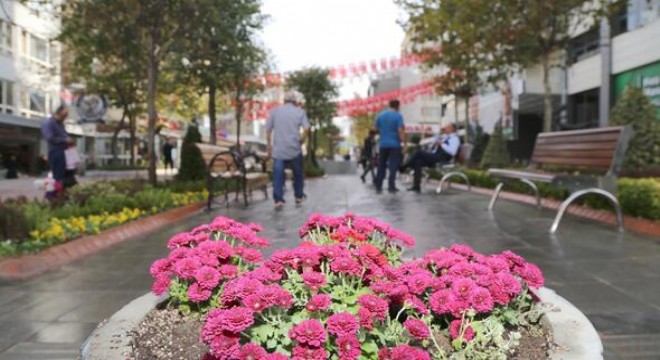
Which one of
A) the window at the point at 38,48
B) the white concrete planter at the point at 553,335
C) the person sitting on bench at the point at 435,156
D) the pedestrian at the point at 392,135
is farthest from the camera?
the window at the point at 38,48

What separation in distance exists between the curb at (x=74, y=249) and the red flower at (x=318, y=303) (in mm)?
3536

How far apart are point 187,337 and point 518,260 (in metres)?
1.39

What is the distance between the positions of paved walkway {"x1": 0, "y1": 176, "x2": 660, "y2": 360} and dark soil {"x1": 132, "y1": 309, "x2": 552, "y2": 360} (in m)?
0.62

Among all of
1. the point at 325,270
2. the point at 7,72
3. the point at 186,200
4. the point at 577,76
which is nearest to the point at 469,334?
the point at 325,270

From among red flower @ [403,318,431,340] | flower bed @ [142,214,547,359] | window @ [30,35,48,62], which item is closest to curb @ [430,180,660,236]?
flower bed @ [142,214,547,359]

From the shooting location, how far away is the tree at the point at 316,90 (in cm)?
3105

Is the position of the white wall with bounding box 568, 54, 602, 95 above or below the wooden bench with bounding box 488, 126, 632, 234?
above

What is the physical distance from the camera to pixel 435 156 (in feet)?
43.6

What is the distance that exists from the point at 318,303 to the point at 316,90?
29624 mm

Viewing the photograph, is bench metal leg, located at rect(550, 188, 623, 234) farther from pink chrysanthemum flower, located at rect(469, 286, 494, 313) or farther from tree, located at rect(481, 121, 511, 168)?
tree, located at rect(481, 121, 511, 168)

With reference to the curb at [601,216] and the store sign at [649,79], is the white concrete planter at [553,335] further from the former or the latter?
the store sign at [649,79]

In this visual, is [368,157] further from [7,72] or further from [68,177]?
[7,72]

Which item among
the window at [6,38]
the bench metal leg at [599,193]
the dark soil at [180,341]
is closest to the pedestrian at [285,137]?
the bench metal leg at [599,193]

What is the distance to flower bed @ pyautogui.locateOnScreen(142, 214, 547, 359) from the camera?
73.9 inches
